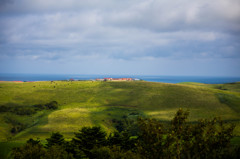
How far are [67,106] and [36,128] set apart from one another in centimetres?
4203

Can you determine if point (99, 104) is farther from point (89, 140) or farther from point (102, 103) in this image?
point (89, 140)

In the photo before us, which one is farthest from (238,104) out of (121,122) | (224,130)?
(224,130)

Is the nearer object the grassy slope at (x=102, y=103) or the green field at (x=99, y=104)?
the green field at (x=99, y=104)

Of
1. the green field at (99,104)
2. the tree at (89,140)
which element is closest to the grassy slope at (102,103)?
the green field at (99,104)

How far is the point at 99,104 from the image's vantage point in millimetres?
159625

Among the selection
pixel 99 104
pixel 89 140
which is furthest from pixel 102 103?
pixel 89 140

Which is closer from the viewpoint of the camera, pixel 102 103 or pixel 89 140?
pixel 89 140

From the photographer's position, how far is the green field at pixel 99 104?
116m

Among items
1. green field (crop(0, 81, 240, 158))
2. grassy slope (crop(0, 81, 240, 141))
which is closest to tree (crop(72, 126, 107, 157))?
green field (crop(0, 81, 240, 158))

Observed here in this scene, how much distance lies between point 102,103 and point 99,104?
309cm

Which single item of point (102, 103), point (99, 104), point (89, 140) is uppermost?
point (89, 140)

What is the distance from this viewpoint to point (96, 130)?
59000 millimetres

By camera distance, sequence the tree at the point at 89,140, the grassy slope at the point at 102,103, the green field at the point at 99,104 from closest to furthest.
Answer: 1. the tree at the point at 89,140
2. the green field at the point at 99,104
3. the grassy slope at the point at 102,103

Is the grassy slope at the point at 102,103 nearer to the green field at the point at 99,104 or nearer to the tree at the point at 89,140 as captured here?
the green field at the point at 99,104
